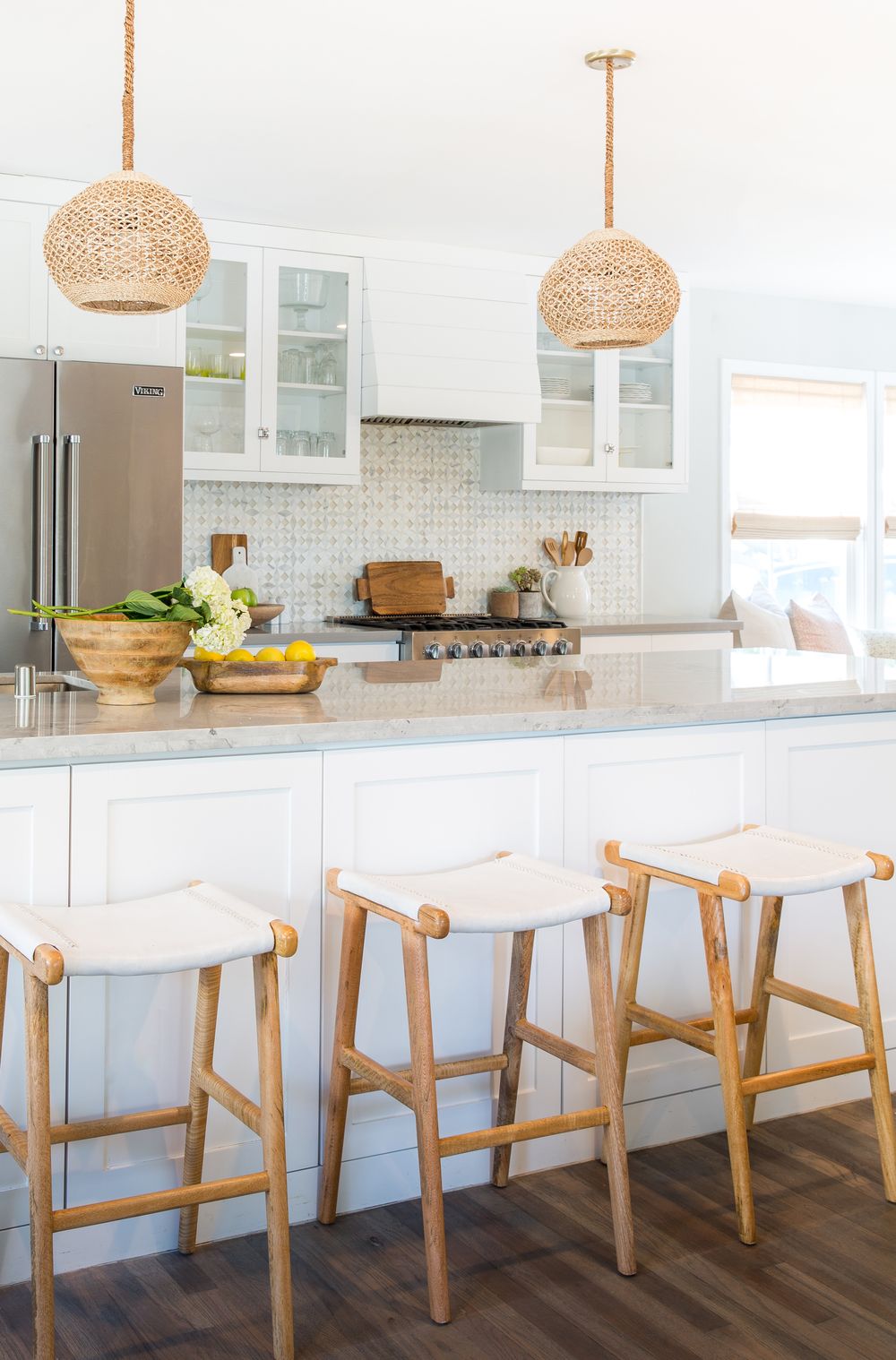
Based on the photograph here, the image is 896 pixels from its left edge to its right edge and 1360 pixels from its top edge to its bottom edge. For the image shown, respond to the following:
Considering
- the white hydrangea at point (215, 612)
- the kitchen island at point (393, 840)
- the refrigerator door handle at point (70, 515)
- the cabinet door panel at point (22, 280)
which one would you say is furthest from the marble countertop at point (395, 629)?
the white hydrangea at point (215, 612)

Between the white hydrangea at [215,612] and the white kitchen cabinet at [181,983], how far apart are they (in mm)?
331

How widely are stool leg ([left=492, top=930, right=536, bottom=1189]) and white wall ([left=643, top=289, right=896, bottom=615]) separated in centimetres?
390

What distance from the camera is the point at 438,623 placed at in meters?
5.12

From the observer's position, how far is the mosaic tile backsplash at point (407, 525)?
5305 mm

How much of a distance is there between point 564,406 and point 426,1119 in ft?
13.0

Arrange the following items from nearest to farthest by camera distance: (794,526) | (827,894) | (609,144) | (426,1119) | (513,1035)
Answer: (426,1119) → (513,1035) → (827,894) → (609,144) → (794,526)

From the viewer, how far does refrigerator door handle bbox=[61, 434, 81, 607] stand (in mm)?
4277

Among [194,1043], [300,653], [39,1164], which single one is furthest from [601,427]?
[39,1164]

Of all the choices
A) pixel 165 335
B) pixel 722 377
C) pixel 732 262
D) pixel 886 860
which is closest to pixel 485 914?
pixel 886 860

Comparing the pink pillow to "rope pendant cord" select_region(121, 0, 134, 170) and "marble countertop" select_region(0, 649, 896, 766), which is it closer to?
"marble countertop" select_region(0, 649, 896, 766)

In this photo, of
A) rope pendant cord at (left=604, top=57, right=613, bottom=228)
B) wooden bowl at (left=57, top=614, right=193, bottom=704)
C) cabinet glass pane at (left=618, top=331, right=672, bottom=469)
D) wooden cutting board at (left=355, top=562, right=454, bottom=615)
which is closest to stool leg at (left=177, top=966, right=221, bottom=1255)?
wooden bowl at (left=57, top=614, right=193, bottom=704)

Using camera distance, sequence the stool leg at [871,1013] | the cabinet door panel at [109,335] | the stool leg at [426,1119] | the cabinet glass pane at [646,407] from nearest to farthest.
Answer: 1. the stool leg at [426,1119]
2. the stool leg at [871,1013]
3. the cabinet door panel at [109,335]
4. the cabinet glass pane at [646,407]

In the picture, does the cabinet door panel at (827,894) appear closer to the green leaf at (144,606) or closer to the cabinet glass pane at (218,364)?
the green leaf at (144,606)

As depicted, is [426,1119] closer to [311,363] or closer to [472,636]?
[472,636]
